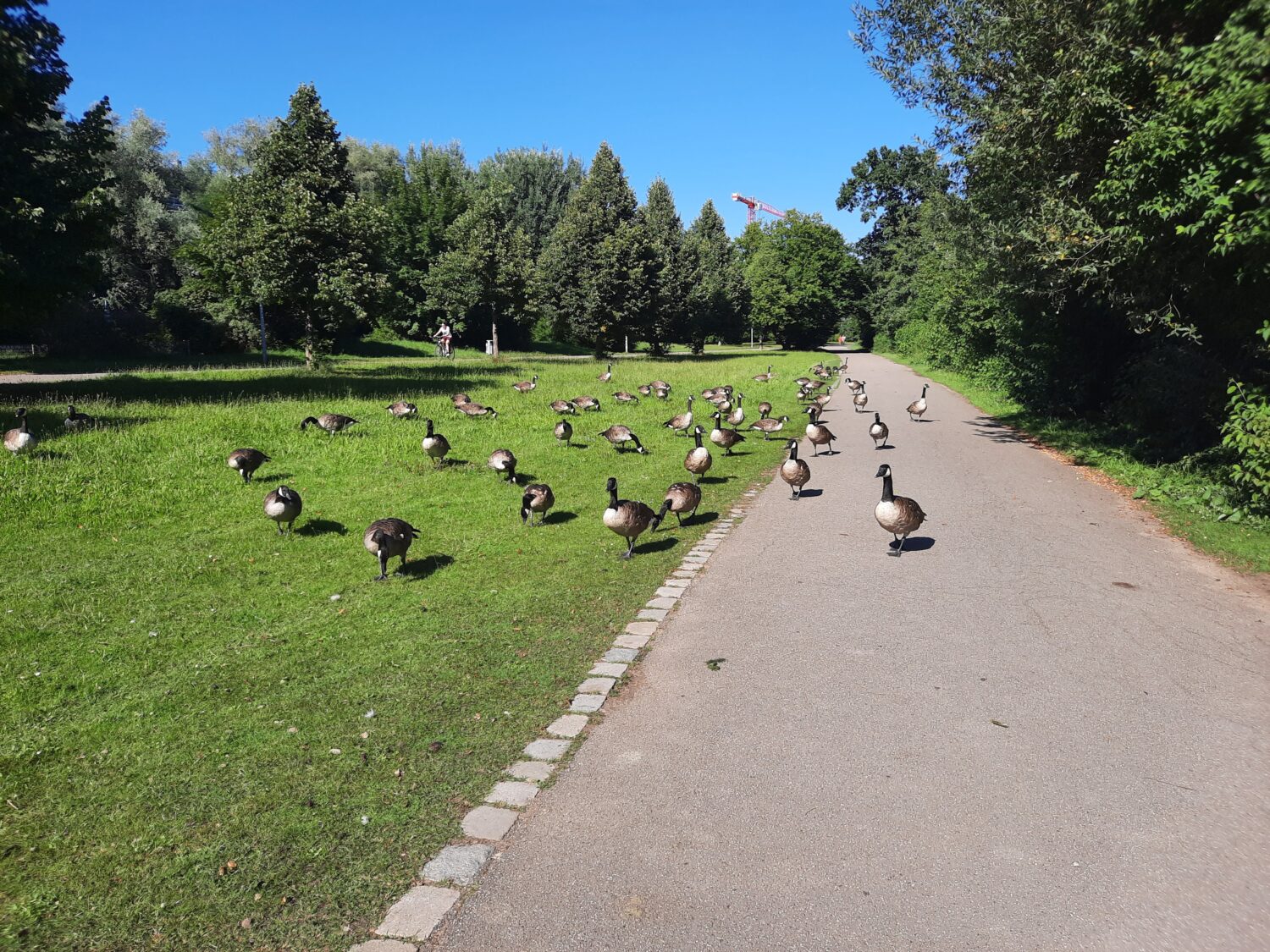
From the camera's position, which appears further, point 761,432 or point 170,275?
point 170,275

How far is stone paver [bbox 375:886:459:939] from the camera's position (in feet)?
11.9

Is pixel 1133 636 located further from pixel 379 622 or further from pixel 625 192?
pixel 625 192

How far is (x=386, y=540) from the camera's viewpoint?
30.3ft

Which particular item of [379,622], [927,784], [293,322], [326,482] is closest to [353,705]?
[379,622]

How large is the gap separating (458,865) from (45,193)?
23303 mm

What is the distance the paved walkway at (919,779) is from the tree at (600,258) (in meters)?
43.8

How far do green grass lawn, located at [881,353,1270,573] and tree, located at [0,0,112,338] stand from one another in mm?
24709

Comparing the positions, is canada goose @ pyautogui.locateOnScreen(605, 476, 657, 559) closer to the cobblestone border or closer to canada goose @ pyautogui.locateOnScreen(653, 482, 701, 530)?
canada goose @ pyautogui.locateOnScreen(653, 482, 701, 530)

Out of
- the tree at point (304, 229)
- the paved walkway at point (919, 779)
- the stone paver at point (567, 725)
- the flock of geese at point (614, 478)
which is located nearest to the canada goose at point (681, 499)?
the flock of geese at point (614, 478)

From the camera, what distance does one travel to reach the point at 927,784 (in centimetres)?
486

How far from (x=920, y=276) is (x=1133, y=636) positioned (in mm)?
59433

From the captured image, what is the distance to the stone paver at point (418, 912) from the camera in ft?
11.9

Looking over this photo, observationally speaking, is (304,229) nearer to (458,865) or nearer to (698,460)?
(698,460)

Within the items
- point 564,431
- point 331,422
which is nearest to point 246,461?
point 331,422
